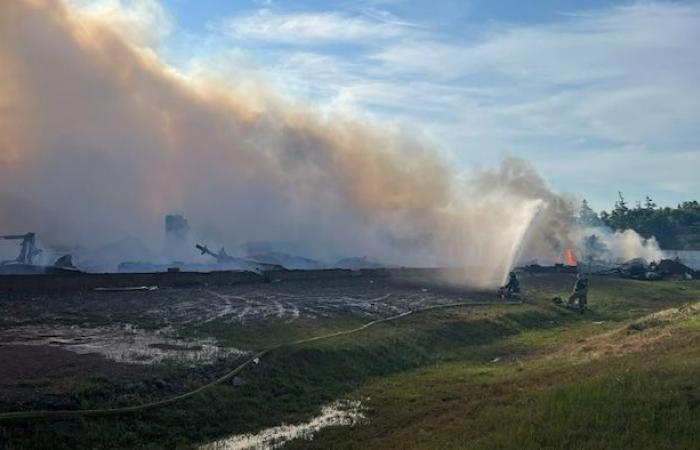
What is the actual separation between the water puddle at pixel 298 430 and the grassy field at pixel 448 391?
12.1 inches

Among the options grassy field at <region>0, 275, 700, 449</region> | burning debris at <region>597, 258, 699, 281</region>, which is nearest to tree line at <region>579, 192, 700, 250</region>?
burning debris at <region>597, 258, 699, 281</region>

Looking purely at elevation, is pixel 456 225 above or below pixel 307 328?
above

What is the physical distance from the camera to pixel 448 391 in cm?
1961

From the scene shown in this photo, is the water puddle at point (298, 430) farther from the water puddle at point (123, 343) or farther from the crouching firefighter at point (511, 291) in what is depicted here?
the crouching firefighter at point (511, 291)

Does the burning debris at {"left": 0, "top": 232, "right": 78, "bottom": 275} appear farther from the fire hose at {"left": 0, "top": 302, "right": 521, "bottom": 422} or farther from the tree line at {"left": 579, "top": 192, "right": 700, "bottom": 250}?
the tree line at {"left": 579, "top": 192, "right": 700, "bottom": 250}

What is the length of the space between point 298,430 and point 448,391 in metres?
5.24

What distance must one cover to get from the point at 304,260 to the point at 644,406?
50.1 metres

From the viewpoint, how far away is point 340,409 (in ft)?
58.9

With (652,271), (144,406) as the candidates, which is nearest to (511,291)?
(652,271)

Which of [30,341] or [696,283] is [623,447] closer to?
[30,341]

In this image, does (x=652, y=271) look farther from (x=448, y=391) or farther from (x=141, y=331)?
(x=141, y=331)

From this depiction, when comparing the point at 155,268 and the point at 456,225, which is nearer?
the point at 155,268

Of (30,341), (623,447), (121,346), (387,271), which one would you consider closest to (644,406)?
(623,447)

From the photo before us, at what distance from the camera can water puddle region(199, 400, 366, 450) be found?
14573mm
